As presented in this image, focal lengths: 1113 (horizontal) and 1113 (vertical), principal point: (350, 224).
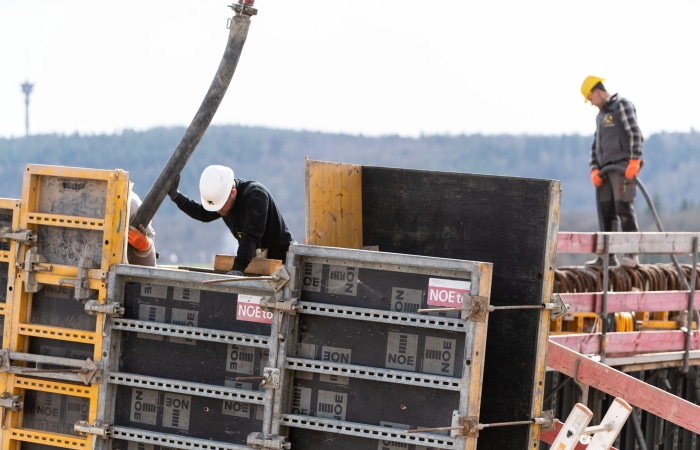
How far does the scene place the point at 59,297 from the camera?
295 inches

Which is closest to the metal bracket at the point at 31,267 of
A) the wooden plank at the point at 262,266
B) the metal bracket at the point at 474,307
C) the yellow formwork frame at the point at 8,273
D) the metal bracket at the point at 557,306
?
the yellow formwork frame at the point at 8,273

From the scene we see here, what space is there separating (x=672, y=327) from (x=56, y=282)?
725 cm

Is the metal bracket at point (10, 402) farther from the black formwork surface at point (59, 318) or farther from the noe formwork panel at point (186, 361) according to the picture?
the noe formwork panel at point (186, 361)

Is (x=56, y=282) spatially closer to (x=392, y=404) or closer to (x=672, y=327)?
(x=392, y=404)

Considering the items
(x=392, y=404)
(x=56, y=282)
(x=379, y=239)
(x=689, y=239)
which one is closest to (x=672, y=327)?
(x=689, y=239)

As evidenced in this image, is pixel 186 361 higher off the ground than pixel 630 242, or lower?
lower

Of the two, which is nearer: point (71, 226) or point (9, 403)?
point (71, 226)

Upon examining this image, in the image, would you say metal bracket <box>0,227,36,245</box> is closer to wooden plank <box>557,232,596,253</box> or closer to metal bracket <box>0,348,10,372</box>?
metal bracket <box>0,348,10,372</box>

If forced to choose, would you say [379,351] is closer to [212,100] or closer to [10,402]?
[212,100]

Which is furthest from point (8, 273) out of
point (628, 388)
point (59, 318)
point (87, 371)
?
point (628, 388)

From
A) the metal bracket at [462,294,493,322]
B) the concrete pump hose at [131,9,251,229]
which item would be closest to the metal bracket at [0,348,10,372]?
→ the concrete pump hose at [131,9,251,229]

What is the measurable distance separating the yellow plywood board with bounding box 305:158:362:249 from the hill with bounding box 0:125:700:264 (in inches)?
4245

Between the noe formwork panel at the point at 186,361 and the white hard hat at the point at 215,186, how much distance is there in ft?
3.81

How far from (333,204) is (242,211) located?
0.88 m
